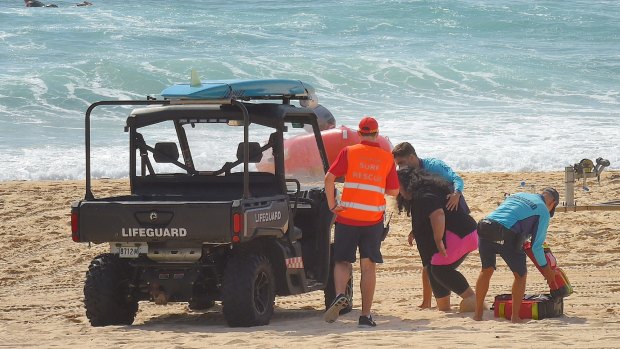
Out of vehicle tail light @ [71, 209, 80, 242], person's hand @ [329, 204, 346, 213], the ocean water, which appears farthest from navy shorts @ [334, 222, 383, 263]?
the ocean water

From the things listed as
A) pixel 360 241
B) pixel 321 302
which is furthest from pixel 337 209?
pixel 321 302

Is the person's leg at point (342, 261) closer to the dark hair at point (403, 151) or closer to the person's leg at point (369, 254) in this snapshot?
the person's leg at point (369, 254)

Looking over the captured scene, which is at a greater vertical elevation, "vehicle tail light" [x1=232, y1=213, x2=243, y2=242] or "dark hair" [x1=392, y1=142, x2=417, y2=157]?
"dark hair" [x1=392, y1=142, x2=417, y2=157]

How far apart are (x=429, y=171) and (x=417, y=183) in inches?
9.4

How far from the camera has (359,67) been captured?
29656mm

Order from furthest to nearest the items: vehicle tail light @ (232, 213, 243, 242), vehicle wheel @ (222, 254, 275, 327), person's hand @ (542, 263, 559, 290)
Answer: person's hand @ (542, 263, 559, 290) → vehicle wheel @ (222, 254, 275, 327) → vehicle tail light @ (232, 213, 243, 242)

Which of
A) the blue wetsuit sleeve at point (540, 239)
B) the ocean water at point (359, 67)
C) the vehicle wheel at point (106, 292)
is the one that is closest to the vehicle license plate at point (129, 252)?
the vehicle wheel at point (106, 292)

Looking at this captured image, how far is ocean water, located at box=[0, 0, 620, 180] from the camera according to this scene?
19.9 m

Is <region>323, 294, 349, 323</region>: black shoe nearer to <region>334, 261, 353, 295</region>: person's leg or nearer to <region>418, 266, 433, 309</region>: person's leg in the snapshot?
<region>334, 261, 353, 295</region>: person's leg

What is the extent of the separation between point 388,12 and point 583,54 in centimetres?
717

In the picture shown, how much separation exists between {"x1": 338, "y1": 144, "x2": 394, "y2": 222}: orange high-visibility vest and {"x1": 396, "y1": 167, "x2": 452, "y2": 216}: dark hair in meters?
0.54

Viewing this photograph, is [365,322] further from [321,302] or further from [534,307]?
[321,302]

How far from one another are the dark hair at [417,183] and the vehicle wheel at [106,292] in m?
2.06

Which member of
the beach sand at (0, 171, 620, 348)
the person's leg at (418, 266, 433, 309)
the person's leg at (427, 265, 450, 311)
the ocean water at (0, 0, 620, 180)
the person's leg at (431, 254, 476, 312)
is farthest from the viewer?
the ocean water at (0, 0, 620, 180)
